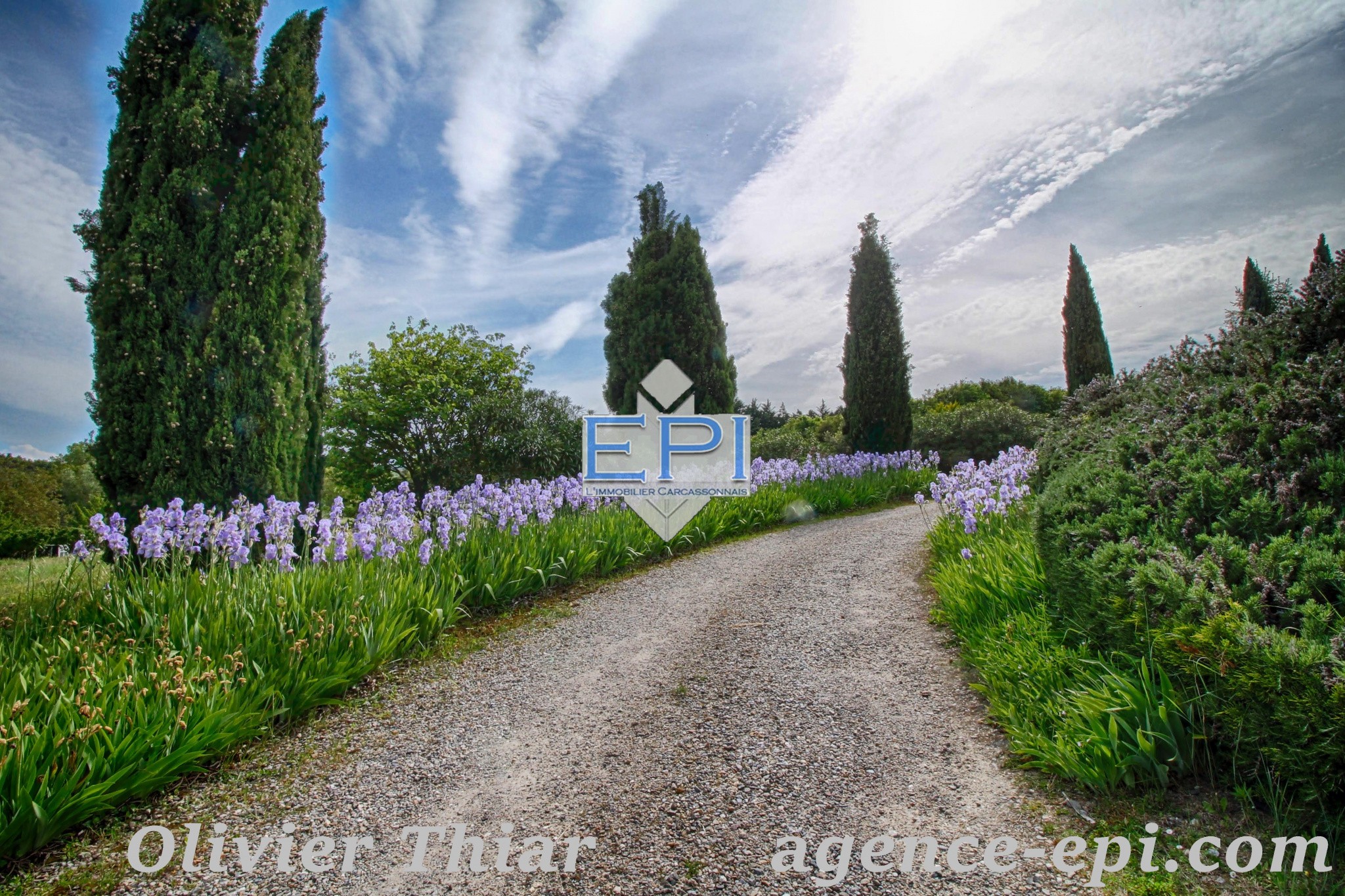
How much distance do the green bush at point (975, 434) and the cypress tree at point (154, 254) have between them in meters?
14.4

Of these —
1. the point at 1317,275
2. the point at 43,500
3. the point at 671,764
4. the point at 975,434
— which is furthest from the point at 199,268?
the point at 975,434

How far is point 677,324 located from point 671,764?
9781mm

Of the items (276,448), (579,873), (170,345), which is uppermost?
(170,345)

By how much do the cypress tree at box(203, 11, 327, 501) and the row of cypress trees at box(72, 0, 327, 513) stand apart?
2 centimetres

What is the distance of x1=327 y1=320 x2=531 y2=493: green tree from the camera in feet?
46.7

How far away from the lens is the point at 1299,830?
2.39 meters

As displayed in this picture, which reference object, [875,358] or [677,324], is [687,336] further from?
[875,358]

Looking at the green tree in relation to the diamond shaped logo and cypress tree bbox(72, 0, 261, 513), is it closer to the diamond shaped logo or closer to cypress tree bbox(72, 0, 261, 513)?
the diamond shaped logo

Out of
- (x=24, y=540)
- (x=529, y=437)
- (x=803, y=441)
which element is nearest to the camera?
(x=24, y=540)

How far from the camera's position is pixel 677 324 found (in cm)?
1213

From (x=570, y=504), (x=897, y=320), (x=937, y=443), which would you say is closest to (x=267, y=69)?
(x=570, y=504)

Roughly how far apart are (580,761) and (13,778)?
2249mm

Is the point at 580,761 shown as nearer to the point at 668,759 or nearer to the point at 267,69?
the point at 668,759

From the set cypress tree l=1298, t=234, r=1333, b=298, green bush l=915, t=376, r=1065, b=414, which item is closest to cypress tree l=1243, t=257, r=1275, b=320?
green bush l=915, t=376, r=1065, b=414
